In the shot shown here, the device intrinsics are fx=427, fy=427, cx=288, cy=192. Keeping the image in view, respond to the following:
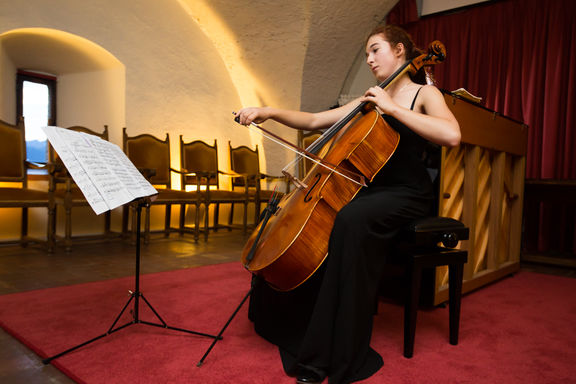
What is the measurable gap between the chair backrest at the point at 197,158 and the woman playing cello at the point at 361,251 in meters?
3.07

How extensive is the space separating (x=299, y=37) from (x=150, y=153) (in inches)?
87.6

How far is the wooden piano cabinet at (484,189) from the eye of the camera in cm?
220

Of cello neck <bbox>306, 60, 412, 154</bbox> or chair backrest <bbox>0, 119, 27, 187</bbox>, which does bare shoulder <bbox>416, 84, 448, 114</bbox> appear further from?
chair backrest <bbox>0, 119, 27, 187</bbox>

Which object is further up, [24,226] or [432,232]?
[432,232]

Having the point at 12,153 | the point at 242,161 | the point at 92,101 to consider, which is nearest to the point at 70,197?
the point at 12,153

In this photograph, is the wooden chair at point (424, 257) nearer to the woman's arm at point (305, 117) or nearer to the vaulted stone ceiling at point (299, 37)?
the woman's arm at point (305, 117)

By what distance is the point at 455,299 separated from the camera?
1665 mm

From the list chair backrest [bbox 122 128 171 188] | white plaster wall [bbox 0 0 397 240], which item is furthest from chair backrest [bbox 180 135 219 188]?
white plaster wall [bbox 0 0 397 240]

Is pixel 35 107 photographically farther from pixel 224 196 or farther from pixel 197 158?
pixel 224 196

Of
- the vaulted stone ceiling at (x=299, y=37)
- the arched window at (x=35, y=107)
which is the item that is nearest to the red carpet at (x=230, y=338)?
the arched window at (x=35, y=107)

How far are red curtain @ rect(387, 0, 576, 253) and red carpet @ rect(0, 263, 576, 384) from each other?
7.75 ft

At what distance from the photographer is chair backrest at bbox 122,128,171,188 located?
4.30m

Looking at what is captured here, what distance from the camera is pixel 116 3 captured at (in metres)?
4.50

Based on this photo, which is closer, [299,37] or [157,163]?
[157,163]
